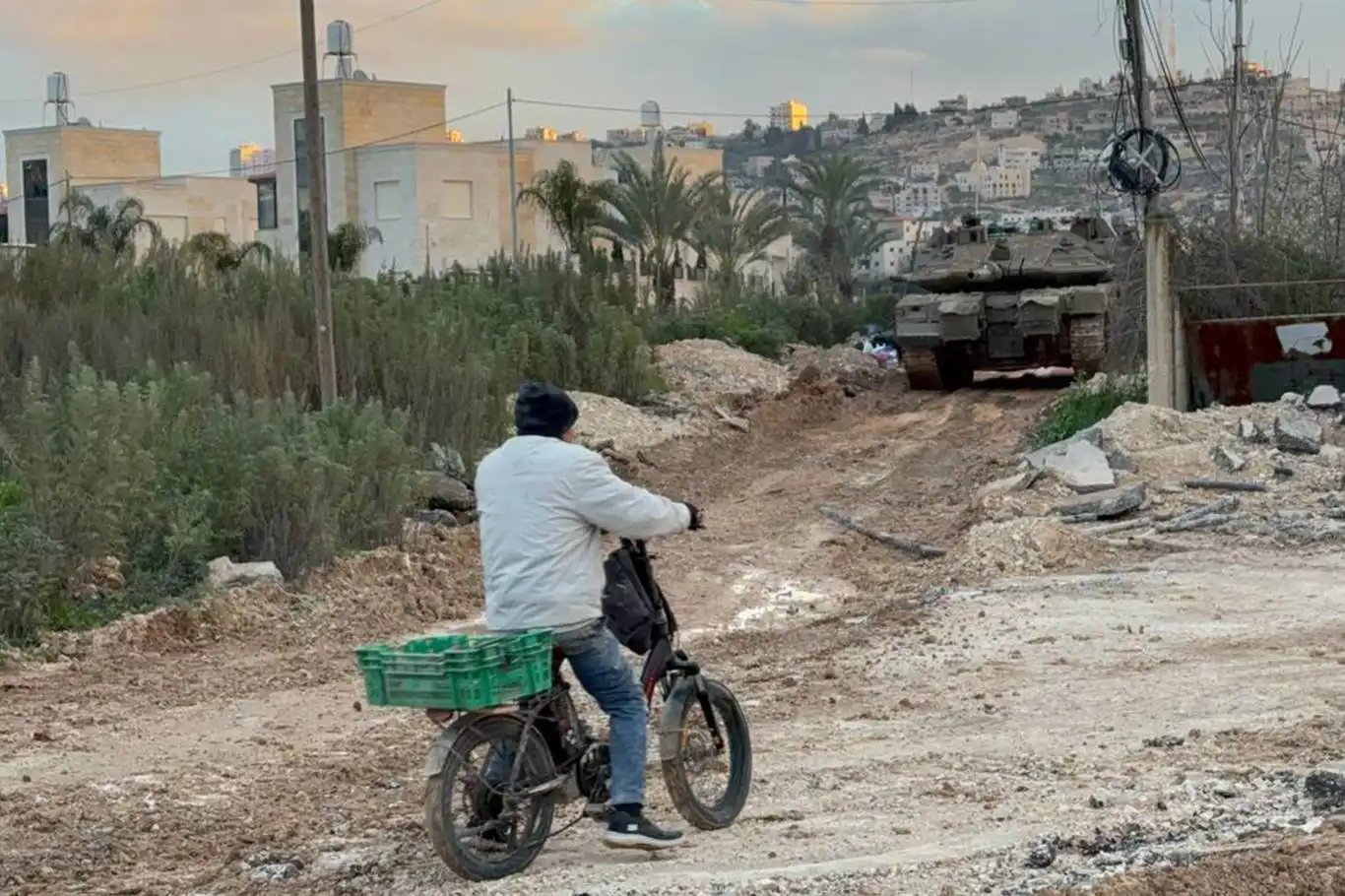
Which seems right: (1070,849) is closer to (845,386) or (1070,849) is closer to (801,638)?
(801,638)

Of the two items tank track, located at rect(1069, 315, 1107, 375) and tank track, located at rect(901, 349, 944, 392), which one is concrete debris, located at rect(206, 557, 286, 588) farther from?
tank track, located at rect(1069, 315, 1107, 375)

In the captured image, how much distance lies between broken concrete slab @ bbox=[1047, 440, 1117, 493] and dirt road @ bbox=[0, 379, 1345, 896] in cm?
102

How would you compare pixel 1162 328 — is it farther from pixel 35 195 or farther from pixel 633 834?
pixel 35 195

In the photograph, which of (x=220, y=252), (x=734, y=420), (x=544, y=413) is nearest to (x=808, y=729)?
(x=544, y=413)

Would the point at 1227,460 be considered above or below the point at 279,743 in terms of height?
above

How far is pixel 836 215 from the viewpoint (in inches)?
2077

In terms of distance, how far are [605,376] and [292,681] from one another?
13.1 meters

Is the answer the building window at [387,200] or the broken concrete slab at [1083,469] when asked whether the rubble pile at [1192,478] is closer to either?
the broken concrete slab at [1083,469]

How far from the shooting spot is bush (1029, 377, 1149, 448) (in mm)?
18969

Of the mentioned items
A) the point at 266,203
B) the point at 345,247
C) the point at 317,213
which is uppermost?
the point at 266,203

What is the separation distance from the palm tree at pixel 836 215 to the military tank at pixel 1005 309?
21859mm

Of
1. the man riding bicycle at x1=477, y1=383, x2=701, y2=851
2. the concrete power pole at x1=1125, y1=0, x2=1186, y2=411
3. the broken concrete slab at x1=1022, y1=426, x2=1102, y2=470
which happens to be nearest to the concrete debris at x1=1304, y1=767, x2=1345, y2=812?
the man riding bicycle at x1=477, y1=383, x2=701, y2=851

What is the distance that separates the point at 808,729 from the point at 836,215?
147 ft

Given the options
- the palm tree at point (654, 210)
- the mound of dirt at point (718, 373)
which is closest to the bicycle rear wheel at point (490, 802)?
the mound of dirt at point (718, 373)
